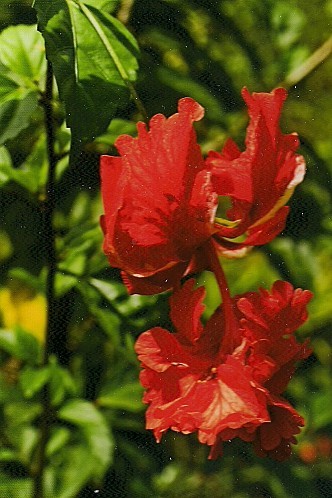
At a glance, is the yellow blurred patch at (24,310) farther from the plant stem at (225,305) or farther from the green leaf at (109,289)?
the plant stem at (225,305)

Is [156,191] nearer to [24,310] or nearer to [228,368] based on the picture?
[228,368]

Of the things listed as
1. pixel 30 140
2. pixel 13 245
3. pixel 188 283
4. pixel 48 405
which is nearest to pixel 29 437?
pixel 48 405

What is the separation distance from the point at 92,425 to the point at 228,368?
418 millimetres

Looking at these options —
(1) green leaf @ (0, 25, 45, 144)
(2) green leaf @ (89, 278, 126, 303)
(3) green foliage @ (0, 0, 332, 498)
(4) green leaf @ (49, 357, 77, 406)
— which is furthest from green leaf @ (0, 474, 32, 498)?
(1) green leaf @ (0, 25, 45, 144)

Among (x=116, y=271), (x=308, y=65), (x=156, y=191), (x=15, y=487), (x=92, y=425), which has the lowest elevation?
(x=15, y=487)

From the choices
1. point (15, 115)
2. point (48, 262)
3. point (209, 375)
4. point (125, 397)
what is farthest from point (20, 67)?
point (125, 397)

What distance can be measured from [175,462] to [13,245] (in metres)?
0.37

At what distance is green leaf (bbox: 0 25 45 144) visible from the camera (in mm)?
708

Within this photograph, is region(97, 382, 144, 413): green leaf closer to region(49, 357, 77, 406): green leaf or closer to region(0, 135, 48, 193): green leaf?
region(49, 357, 77, 406): green leaf

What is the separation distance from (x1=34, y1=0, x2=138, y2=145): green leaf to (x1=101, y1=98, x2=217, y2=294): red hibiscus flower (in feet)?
0.20

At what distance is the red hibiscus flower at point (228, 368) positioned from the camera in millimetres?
550

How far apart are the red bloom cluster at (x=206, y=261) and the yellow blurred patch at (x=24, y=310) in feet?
1.57

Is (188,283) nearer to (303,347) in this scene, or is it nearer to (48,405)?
(303,347)

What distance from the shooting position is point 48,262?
850 millimetres
